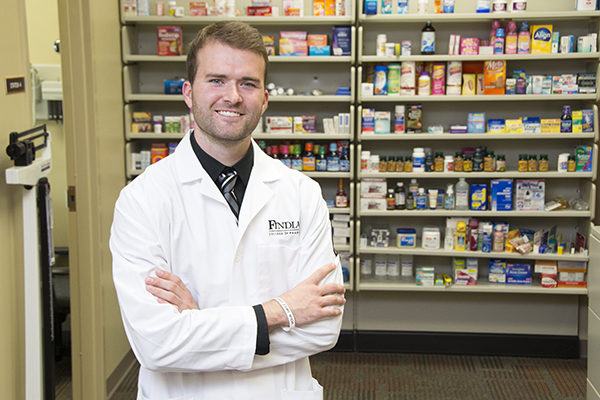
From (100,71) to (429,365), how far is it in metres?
2.83

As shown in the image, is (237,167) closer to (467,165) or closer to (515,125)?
(467,165)

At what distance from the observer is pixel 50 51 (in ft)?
13.5

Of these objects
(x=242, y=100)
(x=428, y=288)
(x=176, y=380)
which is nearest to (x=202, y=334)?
(x=176, y=380)

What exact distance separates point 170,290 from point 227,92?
550 millimetres

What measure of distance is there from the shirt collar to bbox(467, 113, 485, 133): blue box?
2551 millimetres

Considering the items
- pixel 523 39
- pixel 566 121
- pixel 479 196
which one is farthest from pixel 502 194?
pixel 523 39

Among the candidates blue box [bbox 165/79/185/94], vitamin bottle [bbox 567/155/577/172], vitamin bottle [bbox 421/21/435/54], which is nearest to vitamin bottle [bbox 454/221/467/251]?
vitamin bottle [bbox 567/155/577/172]

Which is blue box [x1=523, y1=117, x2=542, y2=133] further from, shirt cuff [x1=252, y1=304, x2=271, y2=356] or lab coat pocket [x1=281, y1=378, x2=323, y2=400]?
shirt cuff [x1=252, y1=304, x2=271, y2=356]

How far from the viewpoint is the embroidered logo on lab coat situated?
1707 millimetres

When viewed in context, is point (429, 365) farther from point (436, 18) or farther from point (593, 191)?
point (436, 18)

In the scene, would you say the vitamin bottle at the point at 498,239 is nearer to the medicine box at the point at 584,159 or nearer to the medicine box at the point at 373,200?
the medicine box at the point at 584,159

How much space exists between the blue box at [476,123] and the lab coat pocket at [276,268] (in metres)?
2.56

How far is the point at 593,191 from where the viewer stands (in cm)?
385

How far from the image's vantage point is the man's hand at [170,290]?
152 cm
